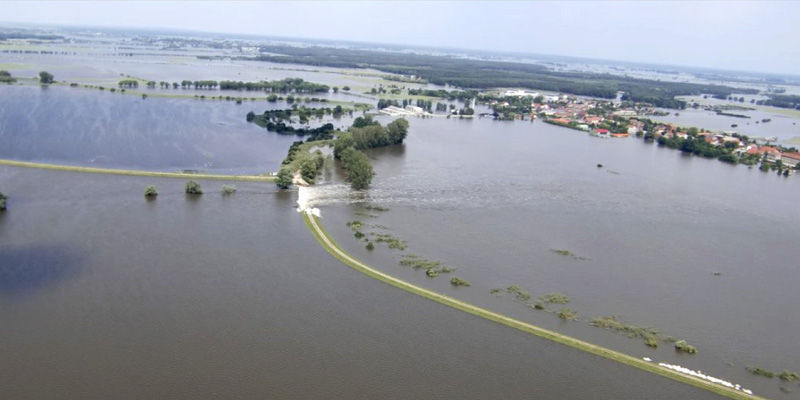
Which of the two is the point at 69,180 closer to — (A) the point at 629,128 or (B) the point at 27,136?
(B) the point at 27,136

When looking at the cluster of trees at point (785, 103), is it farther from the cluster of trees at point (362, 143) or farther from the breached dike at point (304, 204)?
the breached dike at point (304, 204)

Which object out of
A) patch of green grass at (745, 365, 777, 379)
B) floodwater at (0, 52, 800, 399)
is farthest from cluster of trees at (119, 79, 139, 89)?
patch of green grass at (745, 365, 777, 379)

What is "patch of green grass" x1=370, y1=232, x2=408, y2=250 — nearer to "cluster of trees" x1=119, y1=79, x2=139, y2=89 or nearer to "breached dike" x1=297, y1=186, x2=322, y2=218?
"breached dike" x1=297, y1=186, x2=322, y2=218

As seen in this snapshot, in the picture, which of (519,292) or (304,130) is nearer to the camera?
(519,292)

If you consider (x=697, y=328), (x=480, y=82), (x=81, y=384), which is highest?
(x=480, y=82)

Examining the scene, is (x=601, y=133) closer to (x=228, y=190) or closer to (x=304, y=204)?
(x=304, y=204)

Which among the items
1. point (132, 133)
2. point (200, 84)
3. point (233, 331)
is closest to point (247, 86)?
point (200, 84)

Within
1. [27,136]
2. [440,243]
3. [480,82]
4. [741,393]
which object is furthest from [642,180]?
[480,82]
